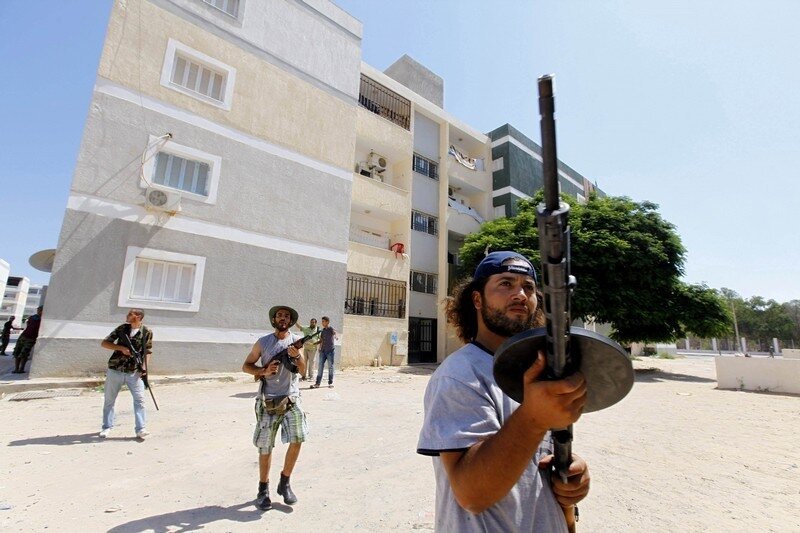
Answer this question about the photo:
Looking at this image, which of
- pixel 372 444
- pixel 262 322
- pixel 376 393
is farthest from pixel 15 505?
pixel 262 322

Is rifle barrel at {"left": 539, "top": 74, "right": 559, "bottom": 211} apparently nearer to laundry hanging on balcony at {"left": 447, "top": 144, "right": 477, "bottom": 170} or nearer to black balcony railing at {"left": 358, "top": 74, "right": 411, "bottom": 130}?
black balcony railing at {"left": 358, "top": 74, "right": 411, "bottom": 130}

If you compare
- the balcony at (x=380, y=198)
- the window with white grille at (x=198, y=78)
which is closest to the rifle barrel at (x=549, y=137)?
the window with white grille at (x=198, y=78)

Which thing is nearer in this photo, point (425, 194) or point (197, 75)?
point (197, 75)

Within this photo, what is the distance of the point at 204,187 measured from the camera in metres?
11.5

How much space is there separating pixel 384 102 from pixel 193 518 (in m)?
19.0

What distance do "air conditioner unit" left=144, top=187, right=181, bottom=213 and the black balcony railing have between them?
10192 millimetres

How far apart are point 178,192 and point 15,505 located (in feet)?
29.2

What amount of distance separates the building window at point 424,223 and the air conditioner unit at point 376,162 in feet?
9.36

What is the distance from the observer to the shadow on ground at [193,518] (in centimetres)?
308

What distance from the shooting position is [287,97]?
1380 cm

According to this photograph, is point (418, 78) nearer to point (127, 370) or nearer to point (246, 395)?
point (246, 395)

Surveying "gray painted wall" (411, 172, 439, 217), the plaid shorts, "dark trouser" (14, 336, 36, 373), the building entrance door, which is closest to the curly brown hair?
the plaid shorts

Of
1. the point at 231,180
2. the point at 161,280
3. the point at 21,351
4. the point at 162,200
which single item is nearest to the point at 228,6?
the point at 231,180

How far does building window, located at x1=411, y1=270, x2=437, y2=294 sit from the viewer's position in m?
19.5
